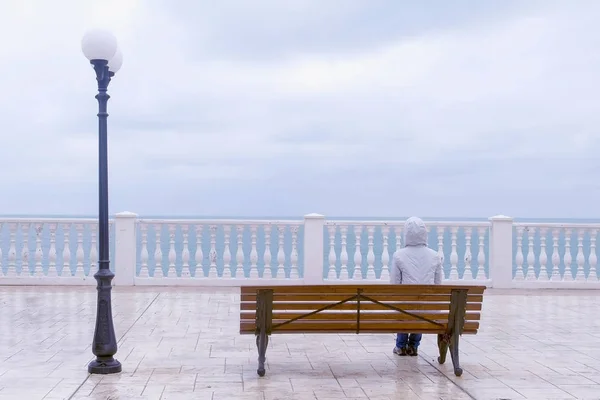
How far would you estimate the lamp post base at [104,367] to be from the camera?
26.3ft

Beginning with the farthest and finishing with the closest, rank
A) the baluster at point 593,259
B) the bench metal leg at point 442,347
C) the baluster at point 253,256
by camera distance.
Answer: the baluster at point 593,259
the baluster at point 253,256
the bench metal leg at point 442,347

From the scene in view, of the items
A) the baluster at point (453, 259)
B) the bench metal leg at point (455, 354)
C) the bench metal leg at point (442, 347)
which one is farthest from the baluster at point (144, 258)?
the bench metal leg at point (455, 354)

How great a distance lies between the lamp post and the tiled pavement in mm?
234

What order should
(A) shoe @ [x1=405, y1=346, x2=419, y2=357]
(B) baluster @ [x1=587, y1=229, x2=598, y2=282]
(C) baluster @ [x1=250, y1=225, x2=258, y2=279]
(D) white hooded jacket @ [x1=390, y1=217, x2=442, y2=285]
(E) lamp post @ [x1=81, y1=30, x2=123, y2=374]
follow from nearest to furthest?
(E) lamp post @ [x1=81, y1=30, x2=123, y2=374] < (D) white hooded jacket @ [x1=390, y1=217, x2=442, y2=285] < (A) shoe @ [x1=405, y1=346, x2=419, y2=357] < (C) baluster @ [x1=250, y1=225, x2=258, y2=279] < (B) baluster @ [x1=587, y1=229, x2=598, y2=282]

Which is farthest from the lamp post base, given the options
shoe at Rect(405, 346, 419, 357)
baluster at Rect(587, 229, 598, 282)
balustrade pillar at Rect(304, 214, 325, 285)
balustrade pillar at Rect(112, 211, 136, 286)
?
baluster at Rect(587, 229, 598, 282)

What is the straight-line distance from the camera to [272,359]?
890cm

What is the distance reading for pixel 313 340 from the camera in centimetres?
1023

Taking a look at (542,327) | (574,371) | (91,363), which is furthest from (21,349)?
(542,327)

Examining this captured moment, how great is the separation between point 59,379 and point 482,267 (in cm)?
1058

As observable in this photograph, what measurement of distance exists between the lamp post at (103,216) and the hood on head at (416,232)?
3171 millimetres

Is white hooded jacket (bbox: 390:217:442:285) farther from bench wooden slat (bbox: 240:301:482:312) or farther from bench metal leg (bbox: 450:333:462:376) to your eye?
bench metal leg (bbox: 450:333:462:376)

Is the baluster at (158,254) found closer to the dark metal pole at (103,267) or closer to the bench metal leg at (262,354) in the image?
the dark metal pole at (103,267)

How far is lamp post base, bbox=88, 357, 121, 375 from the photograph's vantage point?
8.03m

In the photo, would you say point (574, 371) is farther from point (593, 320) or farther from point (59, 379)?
point (59, 379)
